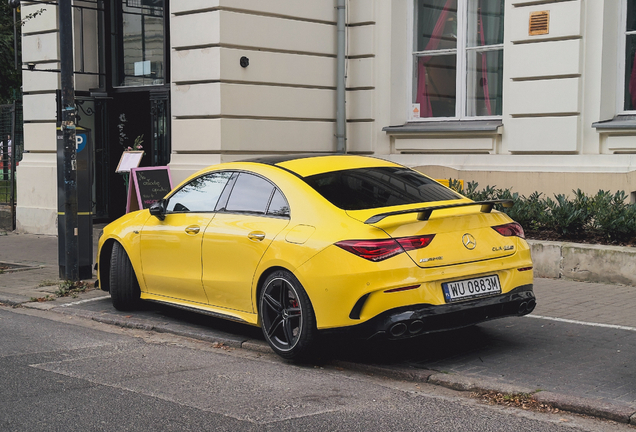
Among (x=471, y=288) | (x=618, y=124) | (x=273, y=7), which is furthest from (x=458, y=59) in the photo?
(x=471, y=288)

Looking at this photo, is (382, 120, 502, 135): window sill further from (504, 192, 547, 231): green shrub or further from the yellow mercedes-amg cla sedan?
the yellow mercedes-amg cla sedan

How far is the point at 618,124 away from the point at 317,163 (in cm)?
594

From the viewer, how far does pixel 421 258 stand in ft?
18.9

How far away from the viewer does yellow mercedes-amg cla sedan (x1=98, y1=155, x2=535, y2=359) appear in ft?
18.9

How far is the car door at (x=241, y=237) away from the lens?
646 cm

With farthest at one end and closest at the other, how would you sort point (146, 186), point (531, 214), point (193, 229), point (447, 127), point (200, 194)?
point (447, 127), point (146, 186), point (531, 214), point (200, 194), point (193, 229)

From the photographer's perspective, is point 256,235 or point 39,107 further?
point 39,107

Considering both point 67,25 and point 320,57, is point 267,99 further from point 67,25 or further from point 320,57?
point 67,25

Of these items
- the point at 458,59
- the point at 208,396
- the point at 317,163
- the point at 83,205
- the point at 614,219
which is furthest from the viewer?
the point at 458,59

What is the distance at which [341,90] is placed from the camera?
1426 cm

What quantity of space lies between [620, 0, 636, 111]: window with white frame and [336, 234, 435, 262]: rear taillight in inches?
287

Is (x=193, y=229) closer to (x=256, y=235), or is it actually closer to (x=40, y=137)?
(x=256, y=235)

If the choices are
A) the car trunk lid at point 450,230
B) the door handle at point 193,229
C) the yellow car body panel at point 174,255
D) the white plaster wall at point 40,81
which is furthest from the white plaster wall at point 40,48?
the car trunk lid at point 450,230

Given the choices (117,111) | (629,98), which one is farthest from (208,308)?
(117,111)
